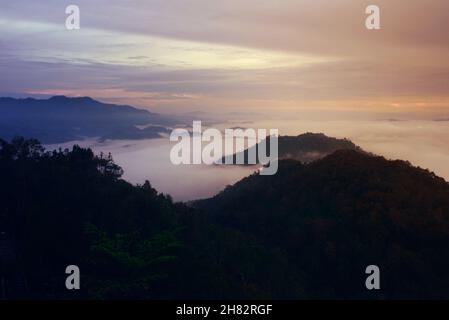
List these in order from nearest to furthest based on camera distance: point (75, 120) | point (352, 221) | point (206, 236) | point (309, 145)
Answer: point (206, 236)
point (352, 221)
point (75, 120)
point (309, 145)

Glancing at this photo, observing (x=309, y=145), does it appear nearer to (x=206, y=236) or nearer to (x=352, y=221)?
(x=352, y=221)

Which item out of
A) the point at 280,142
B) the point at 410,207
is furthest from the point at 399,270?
the point at 280,142

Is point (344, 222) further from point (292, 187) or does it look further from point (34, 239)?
point (34, 239)

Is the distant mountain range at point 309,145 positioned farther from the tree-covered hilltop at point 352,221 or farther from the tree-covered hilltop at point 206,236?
the tree-covered hilltop at point 206,236

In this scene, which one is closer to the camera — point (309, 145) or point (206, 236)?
point (206, 236)

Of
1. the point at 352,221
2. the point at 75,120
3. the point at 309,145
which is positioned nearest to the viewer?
the point at 352,221

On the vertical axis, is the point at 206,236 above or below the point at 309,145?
below

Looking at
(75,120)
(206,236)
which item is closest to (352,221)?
(206,236)

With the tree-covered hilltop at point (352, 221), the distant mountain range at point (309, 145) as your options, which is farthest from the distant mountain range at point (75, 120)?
the distant mountain range at point (309, 145)
